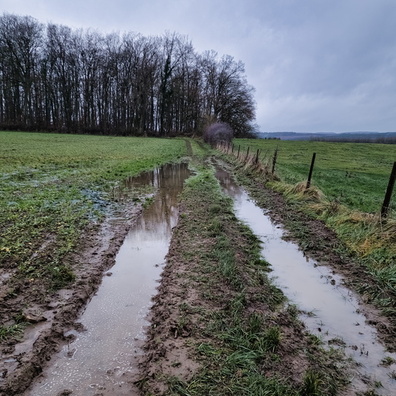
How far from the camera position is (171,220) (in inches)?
304

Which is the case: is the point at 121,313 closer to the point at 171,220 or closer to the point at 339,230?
the point at 171,220

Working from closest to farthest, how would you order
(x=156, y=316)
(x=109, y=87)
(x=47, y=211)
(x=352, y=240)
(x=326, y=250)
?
(x=156, y=316)
(x=326, y=250)
(x=352, y=240)
(x=47, y=211)
(x=109, y=87)

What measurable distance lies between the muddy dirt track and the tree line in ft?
136

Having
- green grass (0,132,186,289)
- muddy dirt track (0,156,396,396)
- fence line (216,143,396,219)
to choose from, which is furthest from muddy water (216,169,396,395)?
green grass (0,132,186,289)

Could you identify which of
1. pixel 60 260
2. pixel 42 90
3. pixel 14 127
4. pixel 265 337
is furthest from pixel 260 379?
pixel 42 90

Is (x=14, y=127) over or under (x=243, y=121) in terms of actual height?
under

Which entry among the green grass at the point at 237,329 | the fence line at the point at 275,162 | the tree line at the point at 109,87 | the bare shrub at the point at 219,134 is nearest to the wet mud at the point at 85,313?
the green grass at the point at 237,329

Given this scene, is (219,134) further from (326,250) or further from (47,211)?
(326,250)

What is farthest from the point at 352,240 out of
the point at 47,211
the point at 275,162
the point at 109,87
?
the point at 109,87

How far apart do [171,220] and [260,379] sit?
534 centimetres

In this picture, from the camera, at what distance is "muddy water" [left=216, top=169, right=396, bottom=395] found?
119 inches

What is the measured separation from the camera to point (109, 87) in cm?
5394

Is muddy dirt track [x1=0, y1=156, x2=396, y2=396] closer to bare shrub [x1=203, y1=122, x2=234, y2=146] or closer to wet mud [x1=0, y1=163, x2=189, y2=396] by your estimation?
wet mud [x1=0, y1=163, x2=189, y2=396]

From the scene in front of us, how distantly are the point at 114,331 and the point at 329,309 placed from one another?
10.0ft
